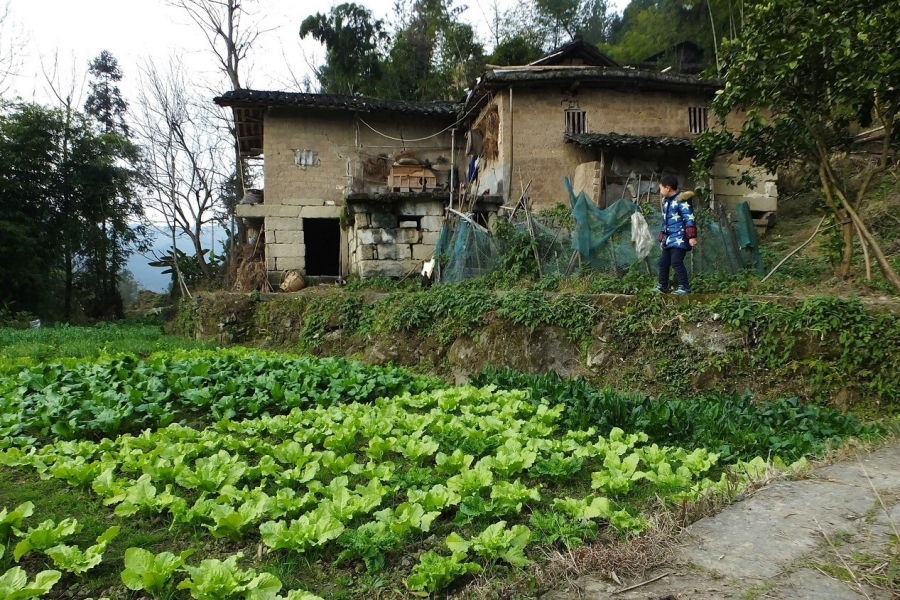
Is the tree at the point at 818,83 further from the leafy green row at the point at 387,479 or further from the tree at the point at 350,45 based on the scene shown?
the tree at the point at 350,45

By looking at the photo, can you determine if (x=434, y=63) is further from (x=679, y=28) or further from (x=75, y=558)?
(x=75, y=558)

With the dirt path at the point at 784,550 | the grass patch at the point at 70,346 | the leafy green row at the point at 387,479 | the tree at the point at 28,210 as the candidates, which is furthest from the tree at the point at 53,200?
the dirt path at the point at 784,550

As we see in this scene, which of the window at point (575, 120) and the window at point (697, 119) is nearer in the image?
the window at point (575, 120)

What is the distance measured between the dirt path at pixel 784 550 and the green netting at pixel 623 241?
6431 millimetres

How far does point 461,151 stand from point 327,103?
178 inches

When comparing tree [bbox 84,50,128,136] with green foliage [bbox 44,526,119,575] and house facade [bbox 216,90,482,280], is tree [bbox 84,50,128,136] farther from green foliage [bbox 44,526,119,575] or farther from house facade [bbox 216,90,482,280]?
green foliage [bbox 44,526,119,575]

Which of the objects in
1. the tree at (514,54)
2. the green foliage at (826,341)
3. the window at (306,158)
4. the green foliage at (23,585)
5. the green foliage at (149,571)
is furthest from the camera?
the tree at (514,54)

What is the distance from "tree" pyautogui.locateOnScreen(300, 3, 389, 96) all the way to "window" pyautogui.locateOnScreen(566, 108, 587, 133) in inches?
522

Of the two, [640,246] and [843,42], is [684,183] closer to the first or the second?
[640,246]

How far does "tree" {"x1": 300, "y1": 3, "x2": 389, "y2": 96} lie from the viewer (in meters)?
25.8

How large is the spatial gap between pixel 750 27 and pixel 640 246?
347cm

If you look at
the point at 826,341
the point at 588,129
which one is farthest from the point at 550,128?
the point at 826,341

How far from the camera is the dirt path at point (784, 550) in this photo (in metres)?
2.47

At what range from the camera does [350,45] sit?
2591 cm
